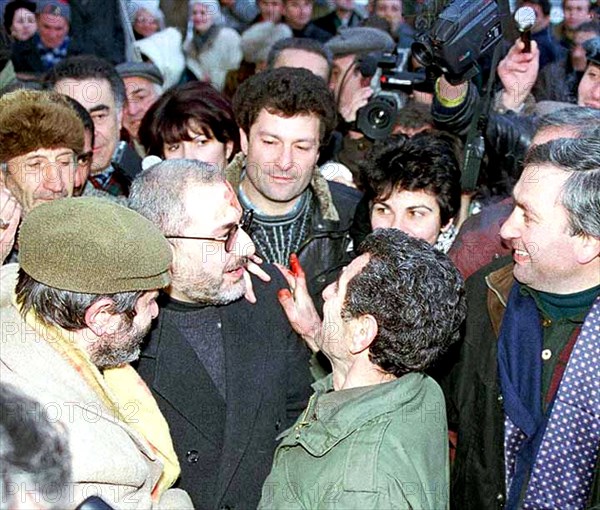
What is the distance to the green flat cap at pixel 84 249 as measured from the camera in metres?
2.24

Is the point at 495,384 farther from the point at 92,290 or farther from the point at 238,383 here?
the point at 92,290

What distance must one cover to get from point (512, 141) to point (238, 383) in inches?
63.7

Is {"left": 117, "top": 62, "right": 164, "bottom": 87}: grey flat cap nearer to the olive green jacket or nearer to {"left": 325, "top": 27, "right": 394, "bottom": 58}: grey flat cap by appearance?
{"left": 325, "top": 27, "right": 394, "bottom": 58}: grey flat cap

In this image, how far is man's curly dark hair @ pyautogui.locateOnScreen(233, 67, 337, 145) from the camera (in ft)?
12.2

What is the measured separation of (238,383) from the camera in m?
2.93

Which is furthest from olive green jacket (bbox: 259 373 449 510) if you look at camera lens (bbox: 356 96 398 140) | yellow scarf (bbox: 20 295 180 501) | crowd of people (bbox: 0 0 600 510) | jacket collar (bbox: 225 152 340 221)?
camera lens (bbox: 356 96 398 140)

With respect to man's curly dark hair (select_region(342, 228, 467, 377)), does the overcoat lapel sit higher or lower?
lower

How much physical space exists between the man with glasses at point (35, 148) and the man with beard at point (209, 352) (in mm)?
455

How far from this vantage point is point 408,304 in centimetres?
246

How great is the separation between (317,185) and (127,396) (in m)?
1.58

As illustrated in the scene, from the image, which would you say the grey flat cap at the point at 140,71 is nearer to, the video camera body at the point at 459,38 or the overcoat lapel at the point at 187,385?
the video camera body at the point at 459,38

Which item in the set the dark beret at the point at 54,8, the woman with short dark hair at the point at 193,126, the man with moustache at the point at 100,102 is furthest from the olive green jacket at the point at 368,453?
the dark beret at the point at 54,8

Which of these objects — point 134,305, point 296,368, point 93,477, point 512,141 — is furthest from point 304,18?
point 93,477

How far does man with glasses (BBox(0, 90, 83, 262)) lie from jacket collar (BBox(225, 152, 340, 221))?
0.73 metres
